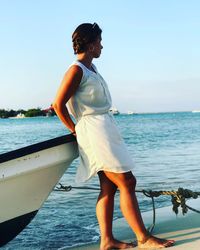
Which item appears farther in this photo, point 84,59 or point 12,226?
point 12,226

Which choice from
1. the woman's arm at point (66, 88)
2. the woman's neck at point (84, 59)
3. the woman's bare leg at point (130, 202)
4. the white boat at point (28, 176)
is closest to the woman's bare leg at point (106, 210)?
the woman's bare leg at point (130, 202)

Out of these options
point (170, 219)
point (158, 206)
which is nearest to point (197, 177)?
point (158, 206)

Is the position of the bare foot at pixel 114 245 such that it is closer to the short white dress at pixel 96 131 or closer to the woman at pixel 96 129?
the woman at pixel 96 129

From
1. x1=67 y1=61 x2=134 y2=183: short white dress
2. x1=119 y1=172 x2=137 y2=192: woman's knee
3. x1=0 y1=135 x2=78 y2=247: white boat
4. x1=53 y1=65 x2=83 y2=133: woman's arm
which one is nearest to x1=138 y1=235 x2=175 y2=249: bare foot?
x1=119 y1=172 x2=137 y2=192: woman's knee

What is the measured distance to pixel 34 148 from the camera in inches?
151

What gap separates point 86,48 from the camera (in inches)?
152

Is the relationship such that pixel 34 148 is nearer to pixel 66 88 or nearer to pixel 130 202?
pixel 66 88

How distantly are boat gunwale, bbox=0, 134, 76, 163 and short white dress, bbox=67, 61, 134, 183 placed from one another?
153 mm

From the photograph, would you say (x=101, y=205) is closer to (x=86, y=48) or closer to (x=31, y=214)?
(x=31, y=214)

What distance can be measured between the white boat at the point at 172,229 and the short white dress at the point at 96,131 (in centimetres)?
73

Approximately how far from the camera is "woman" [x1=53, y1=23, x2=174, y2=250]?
3.75 meters

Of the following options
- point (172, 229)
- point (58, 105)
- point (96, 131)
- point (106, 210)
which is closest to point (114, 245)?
point (106, 210)

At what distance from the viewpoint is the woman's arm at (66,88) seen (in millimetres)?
3707

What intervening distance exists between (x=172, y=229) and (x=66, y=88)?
1.78 meters
